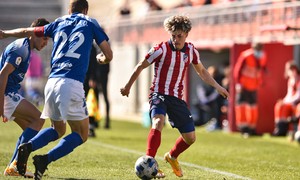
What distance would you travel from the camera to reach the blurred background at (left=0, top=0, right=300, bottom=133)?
18.1m

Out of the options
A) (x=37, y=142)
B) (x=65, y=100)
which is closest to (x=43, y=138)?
(x=37, y=142)

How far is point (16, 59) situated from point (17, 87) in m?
0.58

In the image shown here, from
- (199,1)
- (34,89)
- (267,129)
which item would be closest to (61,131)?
(267,129)

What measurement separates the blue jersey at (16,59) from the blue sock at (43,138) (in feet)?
2.71

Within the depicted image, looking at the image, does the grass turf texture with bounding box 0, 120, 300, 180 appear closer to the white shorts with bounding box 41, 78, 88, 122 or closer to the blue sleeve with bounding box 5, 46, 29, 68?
the white shorts with bounding box 41, 78, 88, 122

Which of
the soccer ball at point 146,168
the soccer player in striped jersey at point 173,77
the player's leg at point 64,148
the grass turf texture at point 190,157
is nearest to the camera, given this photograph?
the player's leg at point 64,148

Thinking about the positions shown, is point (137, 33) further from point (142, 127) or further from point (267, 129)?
point (267, 129)

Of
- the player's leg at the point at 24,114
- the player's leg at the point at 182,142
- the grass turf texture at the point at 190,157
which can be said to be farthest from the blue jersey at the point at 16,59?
the player's leg at the point at 182,142

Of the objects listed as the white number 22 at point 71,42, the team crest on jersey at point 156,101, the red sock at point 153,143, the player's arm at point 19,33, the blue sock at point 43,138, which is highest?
the player's arm at point 19,33

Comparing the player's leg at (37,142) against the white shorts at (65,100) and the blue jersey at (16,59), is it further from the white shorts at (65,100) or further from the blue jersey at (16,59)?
the blue jersey at (16,59)

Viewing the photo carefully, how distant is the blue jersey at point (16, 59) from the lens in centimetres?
975

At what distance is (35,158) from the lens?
8.98m

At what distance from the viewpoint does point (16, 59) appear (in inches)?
383

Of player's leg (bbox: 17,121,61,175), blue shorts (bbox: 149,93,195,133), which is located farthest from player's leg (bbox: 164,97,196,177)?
player's leg (bbox: 17,121,61,175)
